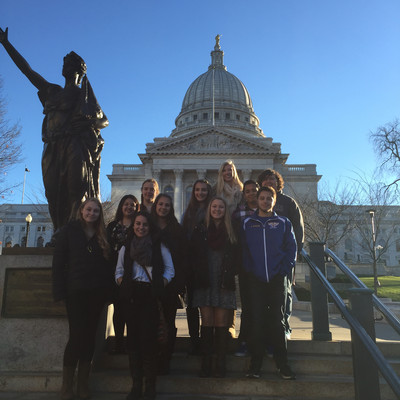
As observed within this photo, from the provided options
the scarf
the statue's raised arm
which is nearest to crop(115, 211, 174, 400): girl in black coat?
the scarf

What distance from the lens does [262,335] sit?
4379 mm

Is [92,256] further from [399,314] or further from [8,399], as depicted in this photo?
[399,314]

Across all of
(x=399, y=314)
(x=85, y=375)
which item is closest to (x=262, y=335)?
(x=85, y=375)

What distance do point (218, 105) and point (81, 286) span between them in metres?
71.2

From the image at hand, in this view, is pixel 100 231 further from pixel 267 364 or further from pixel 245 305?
pixel 267 364

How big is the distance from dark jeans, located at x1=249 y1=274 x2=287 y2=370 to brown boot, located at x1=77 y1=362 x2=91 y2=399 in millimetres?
1848

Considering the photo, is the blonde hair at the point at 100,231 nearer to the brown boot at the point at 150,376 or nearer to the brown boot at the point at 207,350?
the brown boot at the point at 150,376

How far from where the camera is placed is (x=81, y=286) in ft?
13.5

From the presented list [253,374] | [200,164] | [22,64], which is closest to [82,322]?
[253,374]

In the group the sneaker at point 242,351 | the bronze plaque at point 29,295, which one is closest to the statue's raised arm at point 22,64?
the bronze plaque at point 29,295

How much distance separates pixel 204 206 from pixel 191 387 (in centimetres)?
235

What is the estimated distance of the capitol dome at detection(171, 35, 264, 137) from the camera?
2797 inches

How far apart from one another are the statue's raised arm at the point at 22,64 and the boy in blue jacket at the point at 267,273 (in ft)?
11.9

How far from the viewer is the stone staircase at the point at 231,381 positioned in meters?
4.15
